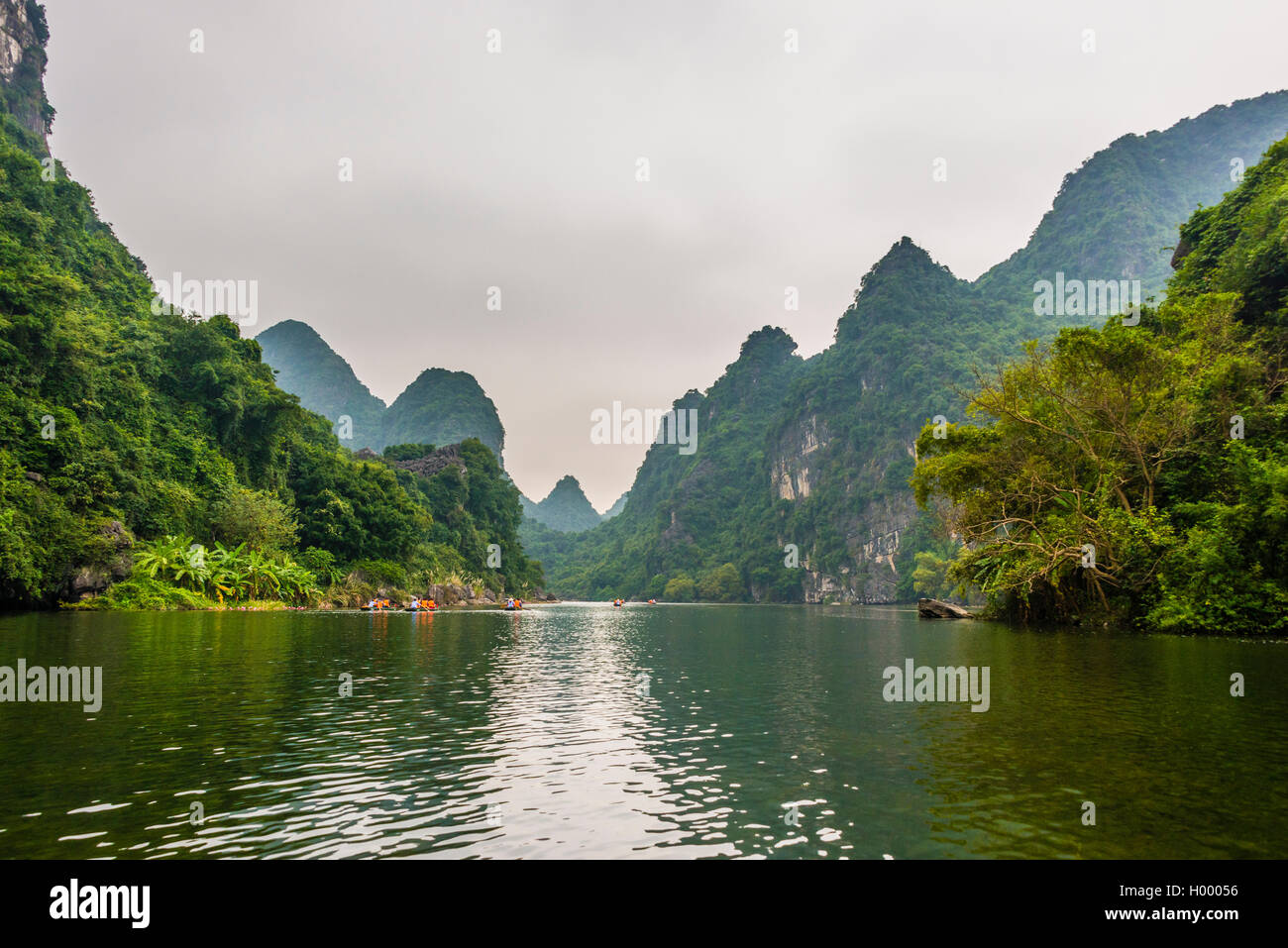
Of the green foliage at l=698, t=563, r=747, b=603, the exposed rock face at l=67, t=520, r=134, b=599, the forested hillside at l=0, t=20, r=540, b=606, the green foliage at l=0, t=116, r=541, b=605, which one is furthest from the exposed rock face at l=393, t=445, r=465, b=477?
the green foliage at l=698, t=563, r=747, b=603

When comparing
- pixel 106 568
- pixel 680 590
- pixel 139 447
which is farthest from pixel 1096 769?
pixel 680 590

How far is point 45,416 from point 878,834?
177 feet

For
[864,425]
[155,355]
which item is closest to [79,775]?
[155,355]

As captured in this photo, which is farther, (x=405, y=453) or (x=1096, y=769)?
(x=405, y=453)

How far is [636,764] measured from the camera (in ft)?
34.1

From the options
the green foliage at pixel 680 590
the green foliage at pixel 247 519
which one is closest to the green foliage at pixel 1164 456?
the green foliage at pixel 247 519

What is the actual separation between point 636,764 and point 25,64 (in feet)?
397

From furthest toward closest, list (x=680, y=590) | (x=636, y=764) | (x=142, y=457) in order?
(x=680, y=590) < (x=142, y=457) < (x=636, y=764)

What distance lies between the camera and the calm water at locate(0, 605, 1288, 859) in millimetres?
7035

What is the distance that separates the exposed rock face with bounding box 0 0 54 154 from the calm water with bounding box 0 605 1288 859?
323 feet

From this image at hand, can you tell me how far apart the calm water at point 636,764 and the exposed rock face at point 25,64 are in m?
98.5

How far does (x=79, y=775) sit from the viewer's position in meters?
8.90

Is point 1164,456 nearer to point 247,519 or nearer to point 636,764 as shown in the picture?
point 636,764
